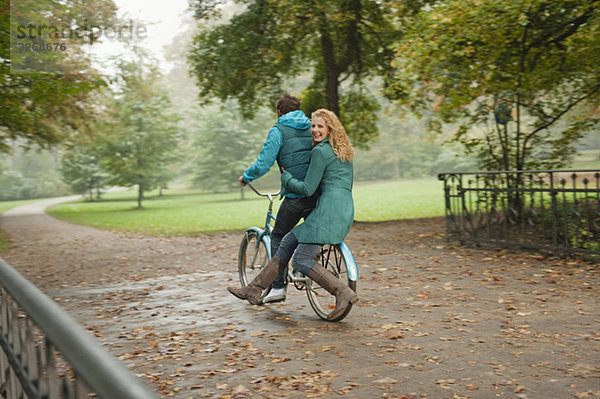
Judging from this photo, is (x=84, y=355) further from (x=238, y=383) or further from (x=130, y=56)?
(x=130, y=56)

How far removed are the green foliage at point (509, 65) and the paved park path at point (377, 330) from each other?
3.37 meters

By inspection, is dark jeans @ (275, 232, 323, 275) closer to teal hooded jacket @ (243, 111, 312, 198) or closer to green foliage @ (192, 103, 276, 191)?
teal hooded jacket @ (243, 111, 312, 198)

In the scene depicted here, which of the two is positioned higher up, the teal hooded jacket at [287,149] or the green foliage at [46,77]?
the green foliage at [46,77]

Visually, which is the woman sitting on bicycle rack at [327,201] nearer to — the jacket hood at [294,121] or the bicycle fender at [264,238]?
the jacket hood at [294,121]

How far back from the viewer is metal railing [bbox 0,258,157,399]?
4.26ft

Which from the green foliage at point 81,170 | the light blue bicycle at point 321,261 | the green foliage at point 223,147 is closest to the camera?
the light blue bicycle at point 321,261

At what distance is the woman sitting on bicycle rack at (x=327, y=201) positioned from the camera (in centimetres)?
579

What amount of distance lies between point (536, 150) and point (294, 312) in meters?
8.59

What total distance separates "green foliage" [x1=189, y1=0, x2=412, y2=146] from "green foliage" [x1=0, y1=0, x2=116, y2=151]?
11.9 feet

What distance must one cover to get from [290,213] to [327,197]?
0.54 m

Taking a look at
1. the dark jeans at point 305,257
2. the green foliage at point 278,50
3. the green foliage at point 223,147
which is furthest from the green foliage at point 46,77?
the green foliage at point 223,147

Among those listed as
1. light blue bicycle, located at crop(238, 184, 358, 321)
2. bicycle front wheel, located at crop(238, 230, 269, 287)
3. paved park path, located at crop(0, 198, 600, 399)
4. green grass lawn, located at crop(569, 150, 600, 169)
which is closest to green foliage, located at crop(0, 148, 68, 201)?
green grass lawn, located at crop(569, 150, 600, 169)

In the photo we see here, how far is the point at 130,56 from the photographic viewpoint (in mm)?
28250

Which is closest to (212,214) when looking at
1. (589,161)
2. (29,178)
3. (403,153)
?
(589,161)
